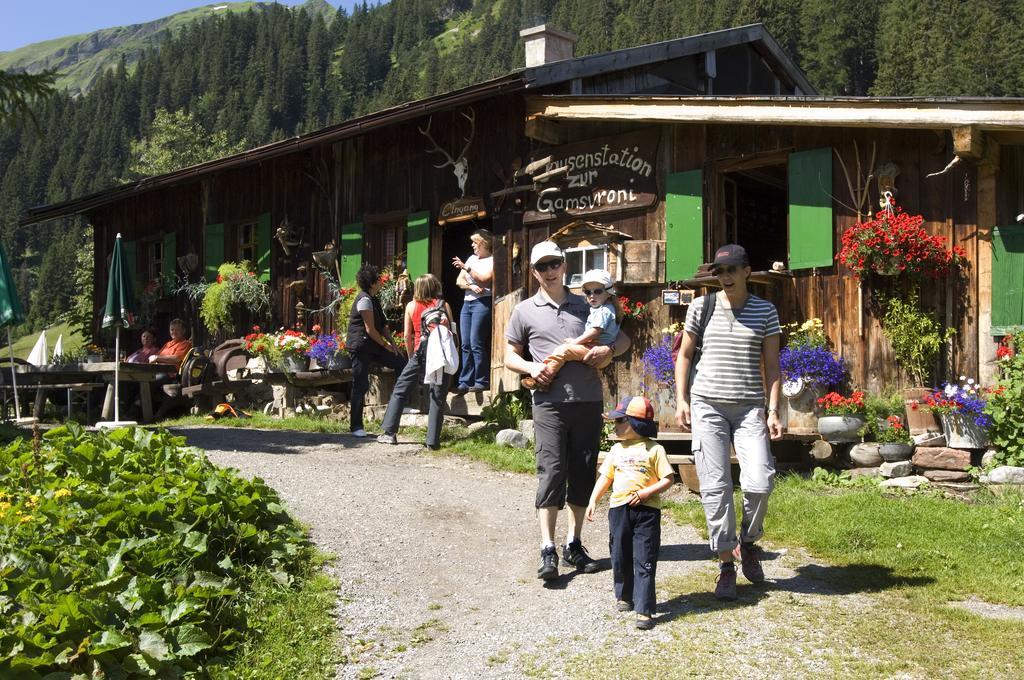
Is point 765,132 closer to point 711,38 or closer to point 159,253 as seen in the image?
point 711,38

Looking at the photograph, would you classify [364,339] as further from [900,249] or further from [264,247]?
[264,247]

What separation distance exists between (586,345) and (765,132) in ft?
18.6

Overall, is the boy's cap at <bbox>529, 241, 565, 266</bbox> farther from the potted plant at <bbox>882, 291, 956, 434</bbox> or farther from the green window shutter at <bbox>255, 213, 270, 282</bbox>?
the green window shutter at <bbox>255, 213, 270, 282</bbox>

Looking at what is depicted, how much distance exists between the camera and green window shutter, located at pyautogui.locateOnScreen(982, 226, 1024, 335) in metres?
9.23

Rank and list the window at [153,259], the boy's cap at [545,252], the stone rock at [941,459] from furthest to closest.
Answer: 1. the window at [153,259]
2. the stone rock at [941,459]
3. the boy's cap at [545,252]

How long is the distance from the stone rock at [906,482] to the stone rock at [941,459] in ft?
0.42

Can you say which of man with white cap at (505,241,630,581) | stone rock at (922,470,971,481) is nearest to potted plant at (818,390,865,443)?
stone rock at (922,470,971,481)

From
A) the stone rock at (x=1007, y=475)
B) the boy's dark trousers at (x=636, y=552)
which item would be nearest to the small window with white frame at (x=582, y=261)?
the stone rock at (x=1007, y=475)

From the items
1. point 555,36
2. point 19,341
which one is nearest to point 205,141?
point 19,341

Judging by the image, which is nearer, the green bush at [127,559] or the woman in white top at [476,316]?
the green bush at [127,559]

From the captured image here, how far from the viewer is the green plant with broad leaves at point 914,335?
31.6 feet

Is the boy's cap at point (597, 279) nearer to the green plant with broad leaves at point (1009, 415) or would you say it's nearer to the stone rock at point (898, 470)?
the stone rock at point (898, 470)

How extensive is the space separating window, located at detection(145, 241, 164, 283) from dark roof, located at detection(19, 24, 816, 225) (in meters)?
1.37

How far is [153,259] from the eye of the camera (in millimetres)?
19781
